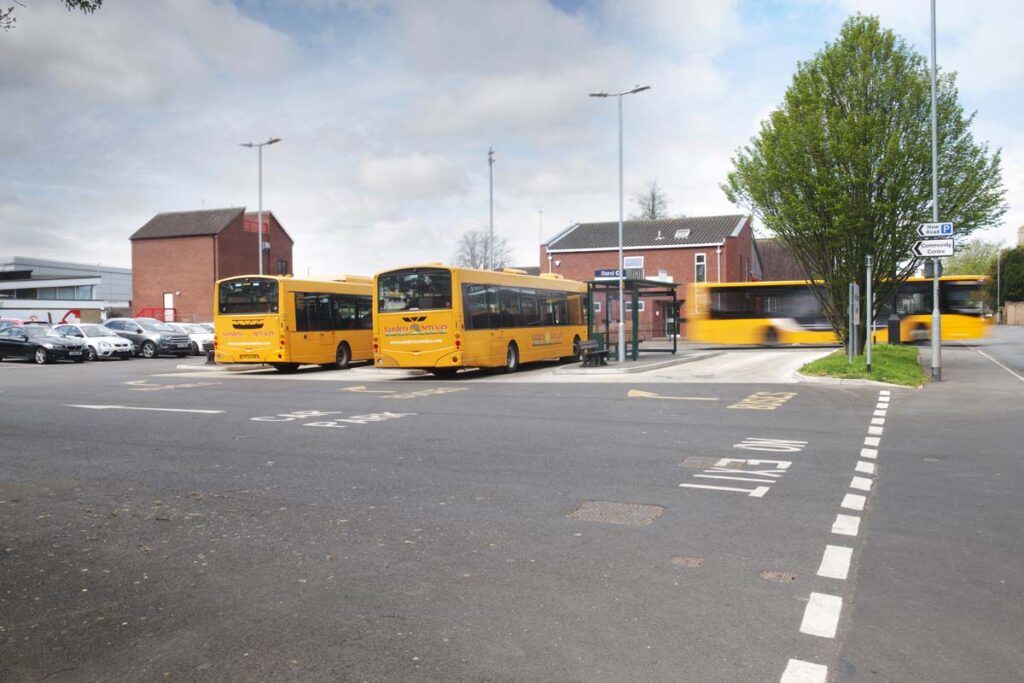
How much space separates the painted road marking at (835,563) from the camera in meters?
4.80

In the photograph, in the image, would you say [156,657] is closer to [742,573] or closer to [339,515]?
[339,515]

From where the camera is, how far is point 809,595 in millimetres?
4449

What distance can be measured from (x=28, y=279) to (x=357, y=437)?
94.2 m

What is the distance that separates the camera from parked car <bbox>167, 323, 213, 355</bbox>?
37156 millimetres

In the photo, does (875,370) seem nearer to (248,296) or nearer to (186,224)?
(248,296)

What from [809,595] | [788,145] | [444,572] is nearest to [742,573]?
[809,595]

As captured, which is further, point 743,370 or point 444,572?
point 743,370

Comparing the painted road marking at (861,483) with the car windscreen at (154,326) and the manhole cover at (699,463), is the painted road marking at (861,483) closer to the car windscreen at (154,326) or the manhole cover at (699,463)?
the manhole cover at (699,463)

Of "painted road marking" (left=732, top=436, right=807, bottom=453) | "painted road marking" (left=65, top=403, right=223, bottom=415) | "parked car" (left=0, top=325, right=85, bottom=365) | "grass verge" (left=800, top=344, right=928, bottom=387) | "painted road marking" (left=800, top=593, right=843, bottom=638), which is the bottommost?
"painted road marking" (left=800, top=593, right=843, bottom=638)

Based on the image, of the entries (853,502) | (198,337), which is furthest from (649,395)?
(198,337)

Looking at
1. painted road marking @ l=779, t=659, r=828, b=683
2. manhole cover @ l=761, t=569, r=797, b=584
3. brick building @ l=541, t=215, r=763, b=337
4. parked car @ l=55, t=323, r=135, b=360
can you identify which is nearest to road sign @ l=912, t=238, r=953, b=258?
manhole cover @ l=761, t=569, r=797, b=584

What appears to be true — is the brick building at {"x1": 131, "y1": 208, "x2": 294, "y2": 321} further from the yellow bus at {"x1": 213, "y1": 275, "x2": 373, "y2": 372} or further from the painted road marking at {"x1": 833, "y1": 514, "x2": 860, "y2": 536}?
the painted road marking at {"x1": 833, "y1": 514, "x2": 860, "y2": 536}

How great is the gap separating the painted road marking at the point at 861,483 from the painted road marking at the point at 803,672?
3986 mm

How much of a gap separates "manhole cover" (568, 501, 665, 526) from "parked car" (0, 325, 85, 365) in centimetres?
3016
